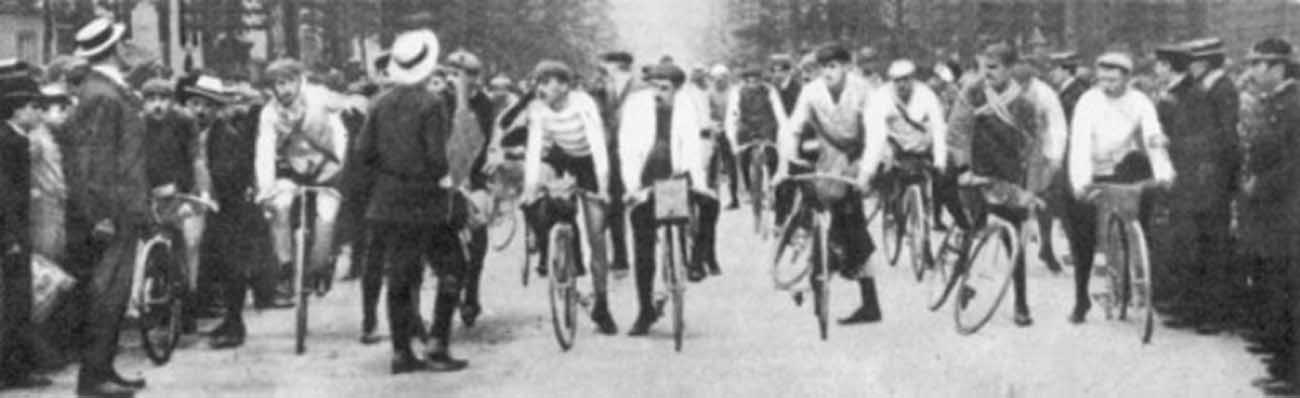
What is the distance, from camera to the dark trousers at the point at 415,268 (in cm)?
1155

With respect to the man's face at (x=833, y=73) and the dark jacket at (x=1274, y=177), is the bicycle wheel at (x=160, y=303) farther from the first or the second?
the dark jacket at (x=1274, y=177)

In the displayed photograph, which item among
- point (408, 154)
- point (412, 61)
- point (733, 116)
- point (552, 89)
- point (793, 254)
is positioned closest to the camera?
point (408, 154)

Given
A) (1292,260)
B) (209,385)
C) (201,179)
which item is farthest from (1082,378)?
(201,179)

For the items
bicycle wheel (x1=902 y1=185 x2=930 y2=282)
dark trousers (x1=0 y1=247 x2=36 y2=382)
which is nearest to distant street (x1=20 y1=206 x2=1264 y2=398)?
dark trousers (x1=0 y1=247 x2=36 y2=382)

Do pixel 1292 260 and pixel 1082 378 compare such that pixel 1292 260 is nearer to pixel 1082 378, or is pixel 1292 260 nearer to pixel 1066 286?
pixel 1082 378

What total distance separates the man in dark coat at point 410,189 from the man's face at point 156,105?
1.57m

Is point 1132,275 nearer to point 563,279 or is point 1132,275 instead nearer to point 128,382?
point 563,279

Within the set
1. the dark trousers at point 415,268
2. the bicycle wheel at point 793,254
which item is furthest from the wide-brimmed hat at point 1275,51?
the dark trousers at point 415,268

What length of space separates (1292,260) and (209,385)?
5.54 meters

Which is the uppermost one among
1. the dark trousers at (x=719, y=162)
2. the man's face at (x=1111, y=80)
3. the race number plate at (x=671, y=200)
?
the man's face at (x=1111, y=80)

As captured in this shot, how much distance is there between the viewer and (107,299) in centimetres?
1033

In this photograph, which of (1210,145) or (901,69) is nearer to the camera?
(1210,145)

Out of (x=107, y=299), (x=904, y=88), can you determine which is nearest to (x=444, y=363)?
(x=107, y=299)

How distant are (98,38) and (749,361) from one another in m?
4.03
